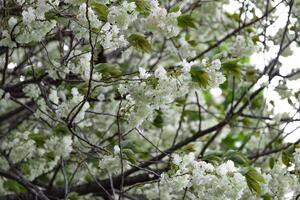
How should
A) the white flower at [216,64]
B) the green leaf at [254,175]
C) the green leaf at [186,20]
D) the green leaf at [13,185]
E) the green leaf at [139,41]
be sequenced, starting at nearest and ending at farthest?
the white flower at [216,64], the green leaf at [254,175], the green leaf at [139,41], the green leaf at [186,20], the green leaf at [13,185]

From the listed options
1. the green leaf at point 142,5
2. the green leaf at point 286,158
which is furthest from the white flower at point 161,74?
the green leaf at point 286,158

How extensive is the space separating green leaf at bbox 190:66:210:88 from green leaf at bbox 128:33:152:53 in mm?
548

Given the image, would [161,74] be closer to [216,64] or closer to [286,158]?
Answer: [216,64]

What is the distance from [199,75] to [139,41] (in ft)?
1.93

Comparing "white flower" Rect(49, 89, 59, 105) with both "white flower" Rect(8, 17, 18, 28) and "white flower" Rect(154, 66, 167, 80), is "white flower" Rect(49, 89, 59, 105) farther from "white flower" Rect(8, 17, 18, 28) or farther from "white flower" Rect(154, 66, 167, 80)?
"white flower" Rect(154, 66, 167, 80)

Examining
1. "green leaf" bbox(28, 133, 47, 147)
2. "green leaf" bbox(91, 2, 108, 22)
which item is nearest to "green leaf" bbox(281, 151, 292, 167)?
A: "green leaf" bbox(91, 2, 108, 22)

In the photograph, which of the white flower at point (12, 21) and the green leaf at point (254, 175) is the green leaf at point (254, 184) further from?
the white flower at point (12, 21)

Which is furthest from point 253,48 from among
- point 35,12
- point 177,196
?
point 35,12

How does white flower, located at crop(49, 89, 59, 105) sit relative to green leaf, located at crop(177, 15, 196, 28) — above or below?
below

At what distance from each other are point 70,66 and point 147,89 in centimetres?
67

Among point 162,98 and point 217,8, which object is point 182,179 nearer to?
point 162,98

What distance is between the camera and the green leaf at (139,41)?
9.77ft

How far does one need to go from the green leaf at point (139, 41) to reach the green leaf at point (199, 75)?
548mm

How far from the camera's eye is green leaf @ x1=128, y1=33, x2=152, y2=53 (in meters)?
2.98
